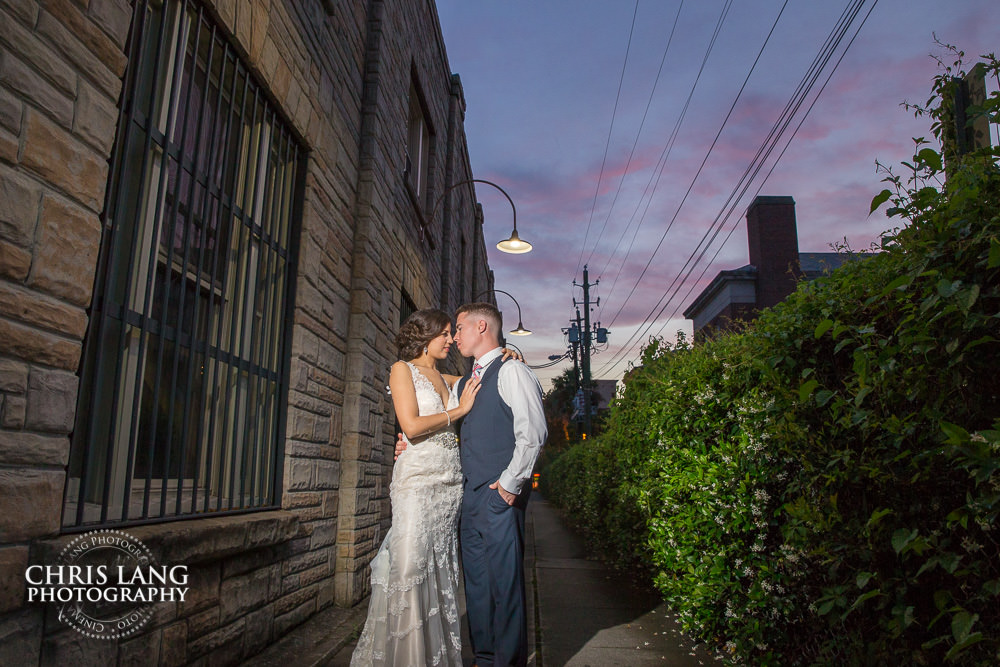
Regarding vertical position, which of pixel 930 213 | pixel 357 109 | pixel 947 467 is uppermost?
pixel 357 109

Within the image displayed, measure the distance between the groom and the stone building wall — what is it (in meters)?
1.33

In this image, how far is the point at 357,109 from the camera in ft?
20.5

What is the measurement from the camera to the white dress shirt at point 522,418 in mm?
3182

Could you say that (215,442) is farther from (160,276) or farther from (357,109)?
(357,109)

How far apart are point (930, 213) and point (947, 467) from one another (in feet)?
2.62

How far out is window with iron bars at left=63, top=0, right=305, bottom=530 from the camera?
2.86 m

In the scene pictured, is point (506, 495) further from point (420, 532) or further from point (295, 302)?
point (295, 302)

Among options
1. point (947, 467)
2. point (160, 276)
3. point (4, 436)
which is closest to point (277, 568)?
point (160, 276)

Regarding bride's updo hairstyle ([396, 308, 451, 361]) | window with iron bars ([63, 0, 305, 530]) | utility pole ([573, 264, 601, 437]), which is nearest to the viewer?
A: window with iron bars ([63, 0, 305, 530])

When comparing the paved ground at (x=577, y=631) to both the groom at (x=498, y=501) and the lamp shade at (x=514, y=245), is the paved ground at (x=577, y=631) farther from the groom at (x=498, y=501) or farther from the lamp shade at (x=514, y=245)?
the lamp shade at (x=514, y=245)
